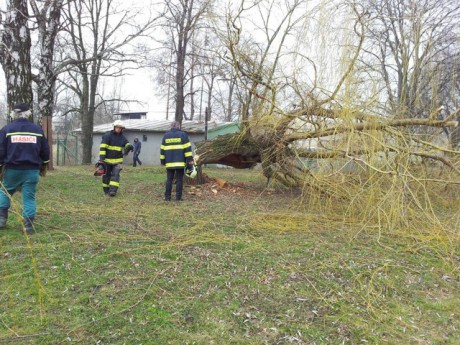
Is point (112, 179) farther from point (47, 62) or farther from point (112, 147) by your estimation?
point (47, 62)

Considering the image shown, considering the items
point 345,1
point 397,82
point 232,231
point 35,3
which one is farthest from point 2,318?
point 35,3

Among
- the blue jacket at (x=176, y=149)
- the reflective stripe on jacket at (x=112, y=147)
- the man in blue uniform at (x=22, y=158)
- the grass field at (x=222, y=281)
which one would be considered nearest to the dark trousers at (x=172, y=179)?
the blue jacket at (x=176, y=149)

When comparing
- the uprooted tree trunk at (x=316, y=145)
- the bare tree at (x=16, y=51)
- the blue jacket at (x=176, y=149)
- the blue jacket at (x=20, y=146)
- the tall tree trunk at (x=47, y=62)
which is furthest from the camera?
the tall tree trunk at (x=47, y=62)

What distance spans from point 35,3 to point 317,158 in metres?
8.32

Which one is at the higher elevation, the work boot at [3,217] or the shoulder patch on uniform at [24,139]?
the shoulder patch on uniform at [24,139]

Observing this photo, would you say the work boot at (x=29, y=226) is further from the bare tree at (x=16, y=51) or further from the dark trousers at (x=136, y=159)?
the dark trousers at (x=136, y=159)

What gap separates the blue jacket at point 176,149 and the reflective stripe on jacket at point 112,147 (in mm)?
867

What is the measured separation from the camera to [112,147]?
23.8 feet

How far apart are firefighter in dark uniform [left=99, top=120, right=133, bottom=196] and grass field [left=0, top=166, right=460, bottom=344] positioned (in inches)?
63.5

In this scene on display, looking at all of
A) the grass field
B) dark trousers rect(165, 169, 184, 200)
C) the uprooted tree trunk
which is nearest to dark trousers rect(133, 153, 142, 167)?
the uprooted tree trunk

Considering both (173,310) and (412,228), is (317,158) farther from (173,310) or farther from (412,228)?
(173,310)

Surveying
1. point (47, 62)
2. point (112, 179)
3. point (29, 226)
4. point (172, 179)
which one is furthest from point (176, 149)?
point (47, 62)

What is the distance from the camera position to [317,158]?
6.07 meters

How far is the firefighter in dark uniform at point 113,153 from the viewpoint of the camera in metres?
7.16
